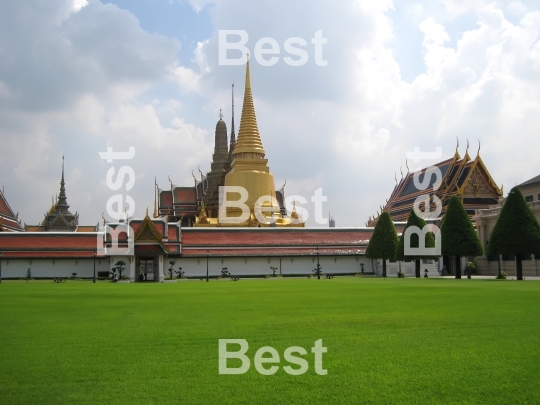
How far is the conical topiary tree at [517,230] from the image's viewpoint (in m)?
34.5

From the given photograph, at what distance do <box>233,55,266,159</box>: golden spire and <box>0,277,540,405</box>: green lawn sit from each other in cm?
5680

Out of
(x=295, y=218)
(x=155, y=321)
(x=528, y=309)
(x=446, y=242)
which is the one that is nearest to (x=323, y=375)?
(x=155, y=321)

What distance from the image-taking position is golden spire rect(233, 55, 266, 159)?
71.8 m

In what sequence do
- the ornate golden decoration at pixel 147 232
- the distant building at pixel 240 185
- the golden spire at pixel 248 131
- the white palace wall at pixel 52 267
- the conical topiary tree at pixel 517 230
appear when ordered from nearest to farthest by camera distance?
1. the conical topiary tree at pixel 517 230
2. the ornate golden decoration at pixel 147 232
3. the white palace wall at pixel 52 267
4. the distant building at pixel 240 185
5. the golden spire at pixel 248 131

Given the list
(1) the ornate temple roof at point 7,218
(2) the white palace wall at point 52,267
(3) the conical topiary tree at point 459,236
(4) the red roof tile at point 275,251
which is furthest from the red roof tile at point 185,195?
(3) the conical topiary tree at point 459,236

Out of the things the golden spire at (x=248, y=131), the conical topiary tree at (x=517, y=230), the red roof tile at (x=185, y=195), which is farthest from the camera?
the red roof tile at (x=185, y=195)

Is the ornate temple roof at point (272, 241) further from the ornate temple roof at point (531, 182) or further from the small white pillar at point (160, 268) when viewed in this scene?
the ornate temple roof at point (531, 182)

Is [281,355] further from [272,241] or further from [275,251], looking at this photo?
[272,241]

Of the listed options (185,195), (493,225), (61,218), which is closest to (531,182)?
(493,225)

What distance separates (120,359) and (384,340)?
432 cm

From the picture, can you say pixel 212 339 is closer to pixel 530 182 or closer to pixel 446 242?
pixel 446 242

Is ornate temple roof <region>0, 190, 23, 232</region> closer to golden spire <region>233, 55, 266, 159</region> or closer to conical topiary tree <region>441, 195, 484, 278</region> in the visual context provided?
golden spire <region>233, 55, 266, 159</region>

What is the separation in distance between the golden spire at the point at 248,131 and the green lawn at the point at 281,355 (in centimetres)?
5680

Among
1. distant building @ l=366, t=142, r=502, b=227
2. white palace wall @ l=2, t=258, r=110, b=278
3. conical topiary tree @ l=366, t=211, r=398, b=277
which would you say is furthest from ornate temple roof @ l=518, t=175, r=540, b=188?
white palace wall @ l=2, t=258, r=110, b=278
